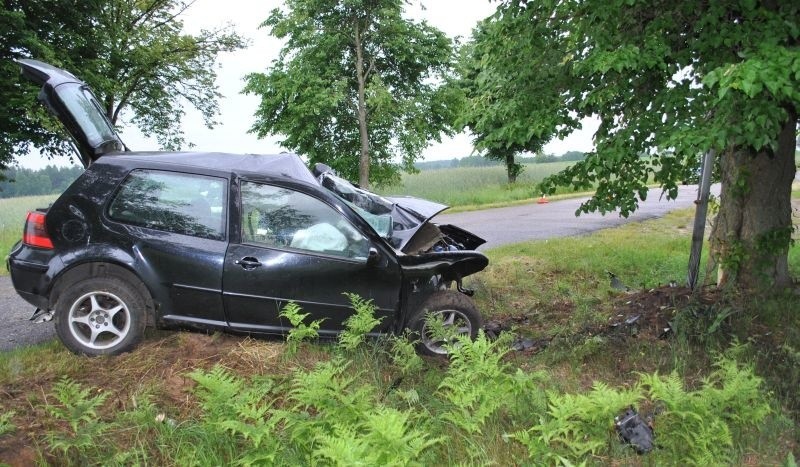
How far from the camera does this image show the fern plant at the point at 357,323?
4.12m

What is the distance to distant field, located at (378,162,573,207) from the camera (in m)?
23.7

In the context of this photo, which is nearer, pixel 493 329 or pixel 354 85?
pixel 493 329

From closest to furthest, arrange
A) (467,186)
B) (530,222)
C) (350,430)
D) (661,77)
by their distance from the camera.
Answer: (350,430), (661,77), (530,222), (467,186)

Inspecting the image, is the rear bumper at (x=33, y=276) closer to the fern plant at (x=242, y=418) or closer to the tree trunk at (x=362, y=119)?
the fern plant at (x=242, y=418)

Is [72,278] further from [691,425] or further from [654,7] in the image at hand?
[654,7]

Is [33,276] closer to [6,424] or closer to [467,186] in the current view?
[6,424]

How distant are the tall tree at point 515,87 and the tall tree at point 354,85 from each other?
1148 centimetres

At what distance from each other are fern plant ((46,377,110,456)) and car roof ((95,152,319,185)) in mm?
1847

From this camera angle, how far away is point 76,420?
10.4 ft

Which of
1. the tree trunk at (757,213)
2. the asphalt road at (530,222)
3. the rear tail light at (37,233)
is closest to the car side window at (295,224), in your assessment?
the rear tail light at (37,233)

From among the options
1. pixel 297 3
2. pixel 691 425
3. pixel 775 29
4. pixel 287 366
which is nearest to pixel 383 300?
pixel 287 366

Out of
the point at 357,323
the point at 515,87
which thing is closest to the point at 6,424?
the point at 357,323

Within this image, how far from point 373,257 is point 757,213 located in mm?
4437

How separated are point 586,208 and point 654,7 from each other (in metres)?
2.12
